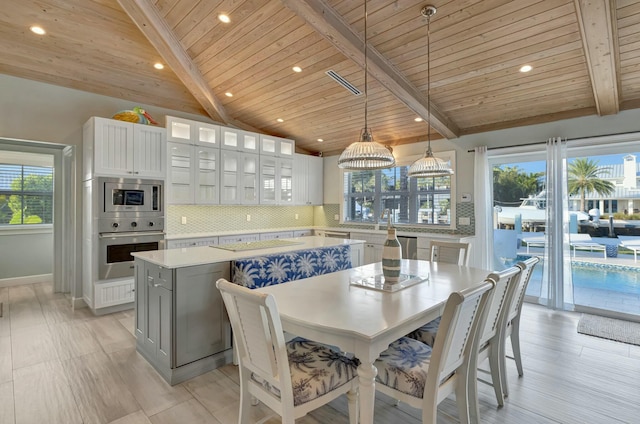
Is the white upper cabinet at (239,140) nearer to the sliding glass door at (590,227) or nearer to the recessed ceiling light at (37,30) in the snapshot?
the recessed ceiling light at (37,30)

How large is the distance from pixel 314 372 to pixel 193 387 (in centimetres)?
129

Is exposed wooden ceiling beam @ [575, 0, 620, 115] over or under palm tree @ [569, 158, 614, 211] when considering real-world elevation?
over

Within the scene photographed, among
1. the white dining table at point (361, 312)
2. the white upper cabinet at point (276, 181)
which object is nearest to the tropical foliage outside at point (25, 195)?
the white upper cabinet at point (276, 181)

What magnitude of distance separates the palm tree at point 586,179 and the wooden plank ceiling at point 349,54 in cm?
65

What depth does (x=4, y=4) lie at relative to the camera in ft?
10.2

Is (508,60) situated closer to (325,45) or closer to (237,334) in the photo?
(325,45)

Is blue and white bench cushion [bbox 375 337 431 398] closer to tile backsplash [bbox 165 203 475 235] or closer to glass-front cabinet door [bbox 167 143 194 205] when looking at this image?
tile backsplash [bbox 165 203 475 235]

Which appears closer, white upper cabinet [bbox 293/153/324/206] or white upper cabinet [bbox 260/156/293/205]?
white upper cabinet [bbox 260/156/293/205]

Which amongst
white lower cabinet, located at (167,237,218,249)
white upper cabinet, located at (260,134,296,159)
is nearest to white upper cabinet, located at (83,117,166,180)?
white lower cabinet, located at (167,237,218,249)

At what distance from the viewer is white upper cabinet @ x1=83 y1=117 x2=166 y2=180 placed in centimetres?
388

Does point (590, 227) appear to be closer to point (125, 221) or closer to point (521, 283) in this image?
point (521, 283)

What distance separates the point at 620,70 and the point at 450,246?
95.6 inches

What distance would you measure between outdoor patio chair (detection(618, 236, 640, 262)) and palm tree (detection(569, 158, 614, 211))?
55 centimetres

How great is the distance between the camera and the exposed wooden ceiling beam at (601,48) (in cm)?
247
